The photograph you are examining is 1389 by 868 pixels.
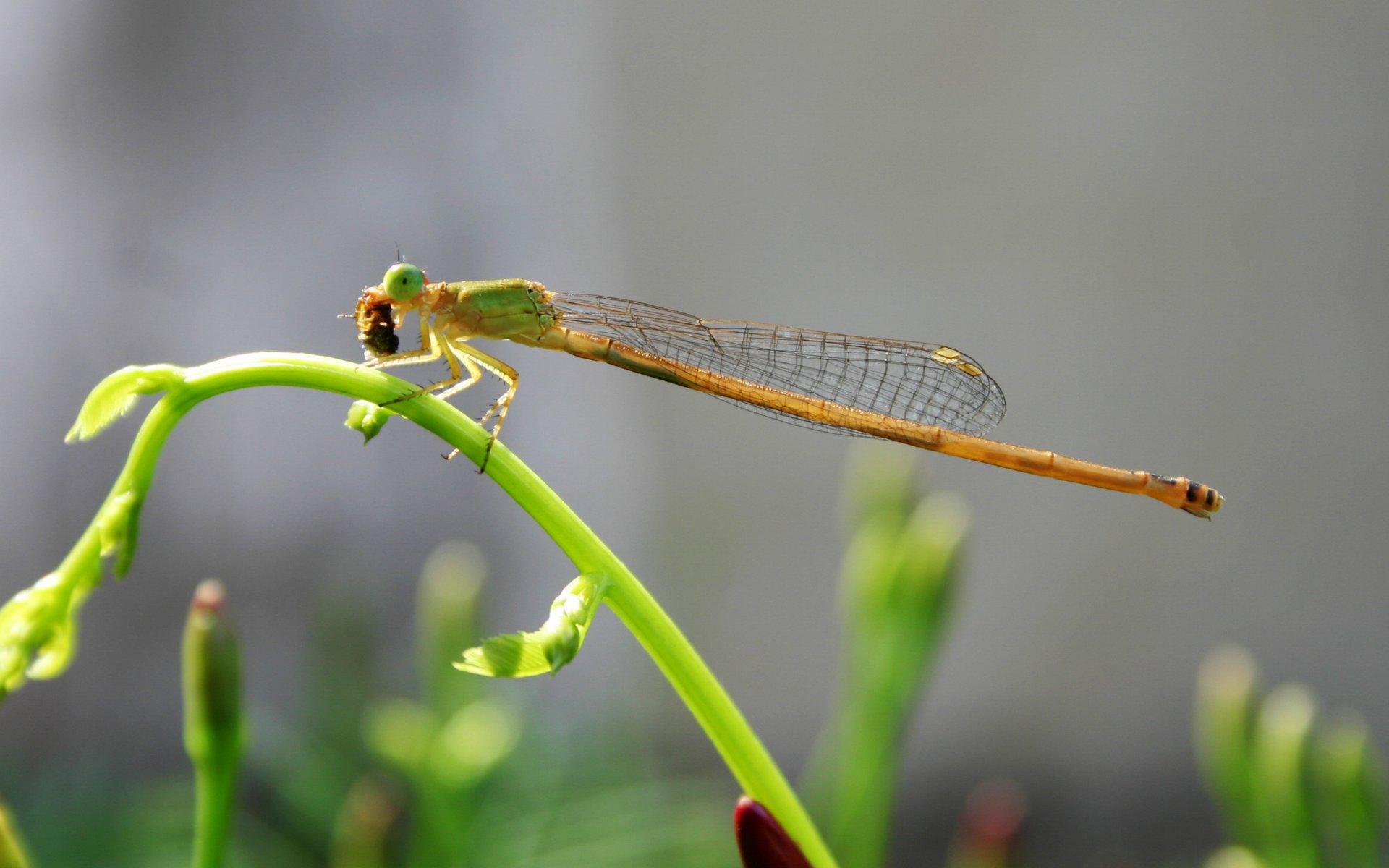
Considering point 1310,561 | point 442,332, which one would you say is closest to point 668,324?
point 442,332

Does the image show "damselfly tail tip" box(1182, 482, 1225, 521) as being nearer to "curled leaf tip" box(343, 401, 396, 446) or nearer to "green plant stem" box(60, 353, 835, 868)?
"green plant stem" box(60, 353, 835, 868)

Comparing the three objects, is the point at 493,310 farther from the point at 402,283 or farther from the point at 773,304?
the point at 773,304

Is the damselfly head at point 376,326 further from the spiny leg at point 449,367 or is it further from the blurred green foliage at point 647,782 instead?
the blurred green foliage at point 647,782

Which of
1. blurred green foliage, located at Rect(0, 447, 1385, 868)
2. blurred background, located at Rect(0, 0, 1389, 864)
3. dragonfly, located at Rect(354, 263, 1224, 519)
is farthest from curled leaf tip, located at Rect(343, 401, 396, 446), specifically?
blurred background, located at Rect(0, 0, 1389, 864)

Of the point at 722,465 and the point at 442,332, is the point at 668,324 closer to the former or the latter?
the point at 442,332

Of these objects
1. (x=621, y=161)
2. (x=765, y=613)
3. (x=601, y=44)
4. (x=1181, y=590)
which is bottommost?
(x=765, y=613)

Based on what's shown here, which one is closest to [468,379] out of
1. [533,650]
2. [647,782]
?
[533,650]

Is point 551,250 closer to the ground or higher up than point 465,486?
higher up
